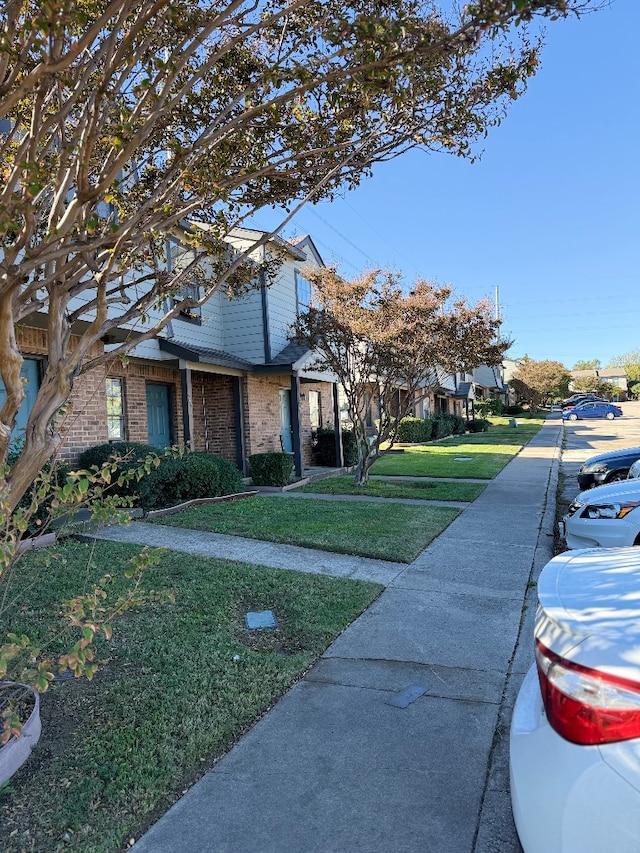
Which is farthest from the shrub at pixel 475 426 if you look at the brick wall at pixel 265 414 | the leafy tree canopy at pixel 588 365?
the leafy tree canopy at pixel 588 365

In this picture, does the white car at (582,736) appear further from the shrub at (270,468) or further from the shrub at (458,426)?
the shrub at (458,426)

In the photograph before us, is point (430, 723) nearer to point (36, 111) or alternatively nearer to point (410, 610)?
point (410, 610)

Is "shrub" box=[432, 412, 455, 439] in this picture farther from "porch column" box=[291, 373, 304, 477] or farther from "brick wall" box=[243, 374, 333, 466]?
"porch column" box=[291, 373, 304, 477]

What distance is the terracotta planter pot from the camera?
2746mm

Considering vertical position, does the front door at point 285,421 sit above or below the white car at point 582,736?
above

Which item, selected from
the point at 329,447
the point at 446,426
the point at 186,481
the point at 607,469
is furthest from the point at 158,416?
the point at 446,426

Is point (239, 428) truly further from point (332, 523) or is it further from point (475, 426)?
point (475, 426)

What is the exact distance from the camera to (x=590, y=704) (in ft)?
5.73

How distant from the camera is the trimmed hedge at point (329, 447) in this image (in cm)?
1720

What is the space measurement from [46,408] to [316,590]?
10.8 feet

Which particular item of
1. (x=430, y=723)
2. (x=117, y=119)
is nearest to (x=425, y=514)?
(x=430, y=723)

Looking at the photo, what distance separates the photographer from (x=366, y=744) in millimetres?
3191

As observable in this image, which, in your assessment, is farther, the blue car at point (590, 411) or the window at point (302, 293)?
the blue car at point (590, 411)

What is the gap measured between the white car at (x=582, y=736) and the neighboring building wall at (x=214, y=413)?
40.1ft
